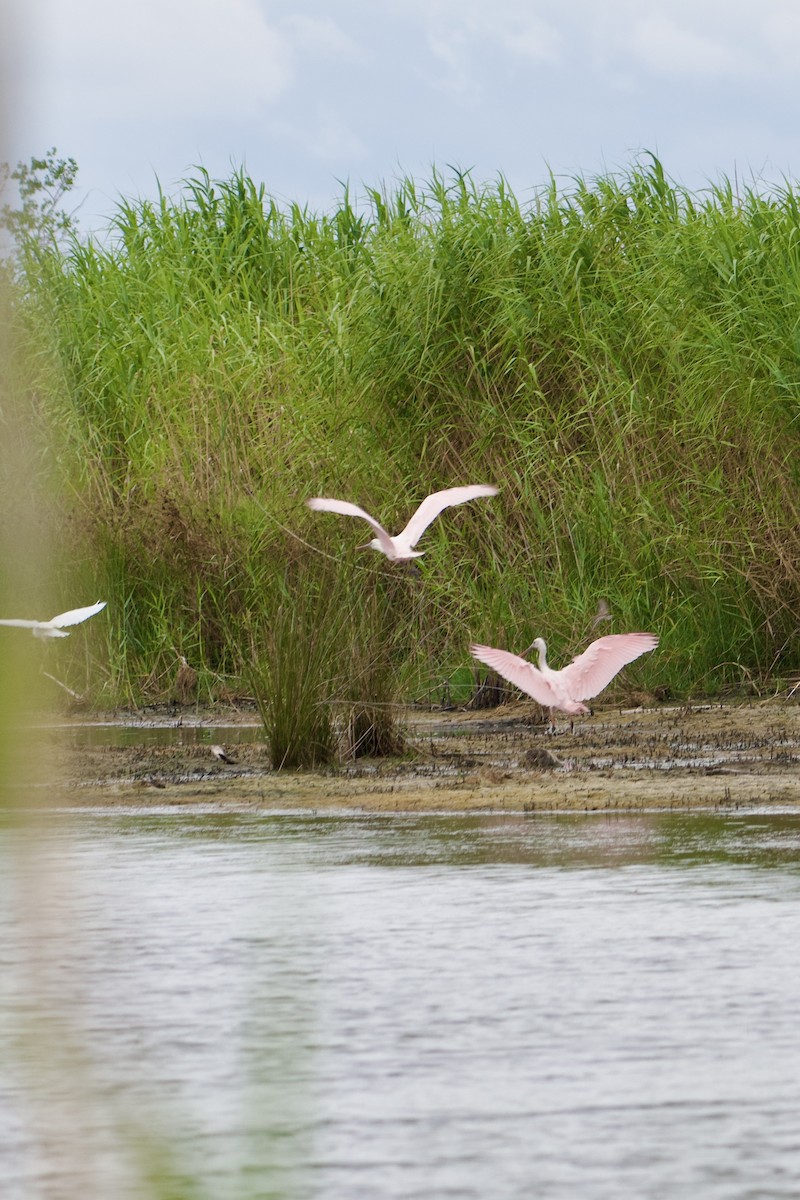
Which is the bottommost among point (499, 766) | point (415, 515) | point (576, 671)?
point (499, 766)

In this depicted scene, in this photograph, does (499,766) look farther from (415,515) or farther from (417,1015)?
(417,1015)

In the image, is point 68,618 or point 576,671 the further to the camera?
point 576,671

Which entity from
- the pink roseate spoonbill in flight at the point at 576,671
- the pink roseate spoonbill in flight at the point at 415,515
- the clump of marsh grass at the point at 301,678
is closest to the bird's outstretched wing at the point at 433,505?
the pink roseate spoonbill in flight at the point at 415,515

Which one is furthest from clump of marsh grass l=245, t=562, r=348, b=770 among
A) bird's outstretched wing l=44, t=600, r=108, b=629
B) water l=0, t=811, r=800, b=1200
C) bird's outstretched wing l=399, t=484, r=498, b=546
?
bird's outstretched wing l=44, t=600, r=108, b=629

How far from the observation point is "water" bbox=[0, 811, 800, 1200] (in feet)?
2.26

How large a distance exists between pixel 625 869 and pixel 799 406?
21.4 feet

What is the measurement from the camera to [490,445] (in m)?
13.4

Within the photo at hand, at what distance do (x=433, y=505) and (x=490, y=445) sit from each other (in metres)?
2.77

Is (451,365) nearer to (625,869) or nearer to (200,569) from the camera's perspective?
(200,569)

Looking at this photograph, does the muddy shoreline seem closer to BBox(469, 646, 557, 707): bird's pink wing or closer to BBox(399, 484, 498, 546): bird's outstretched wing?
BBox(469, 646, 557, 707): bird's pink wing

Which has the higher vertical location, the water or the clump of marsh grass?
the clump of marsh grass

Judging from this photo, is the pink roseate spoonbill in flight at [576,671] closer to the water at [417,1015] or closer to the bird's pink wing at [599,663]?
the bird's pink wing at [599,663]

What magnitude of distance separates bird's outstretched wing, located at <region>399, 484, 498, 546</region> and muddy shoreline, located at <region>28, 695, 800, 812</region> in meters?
1.08

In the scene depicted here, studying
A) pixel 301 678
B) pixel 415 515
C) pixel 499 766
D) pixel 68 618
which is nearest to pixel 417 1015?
pixel 68 618
